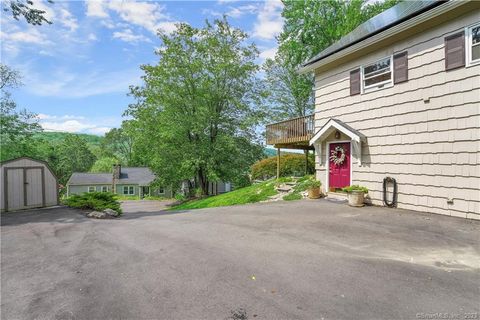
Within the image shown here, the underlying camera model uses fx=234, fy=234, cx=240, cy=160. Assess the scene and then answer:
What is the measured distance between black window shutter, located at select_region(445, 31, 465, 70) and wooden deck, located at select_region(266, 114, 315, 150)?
17.5 feet

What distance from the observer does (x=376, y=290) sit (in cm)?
281

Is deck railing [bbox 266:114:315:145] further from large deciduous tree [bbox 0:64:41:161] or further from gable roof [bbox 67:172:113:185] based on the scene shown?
gable roof [bbox 67:172:113:185]

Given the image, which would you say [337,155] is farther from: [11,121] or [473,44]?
[11,121]

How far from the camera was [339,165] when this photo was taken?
9500 mm

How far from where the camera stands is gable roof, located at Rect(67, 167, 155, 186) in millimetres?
36875

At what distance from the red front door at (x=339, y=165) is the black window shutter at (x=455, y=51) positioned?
3.77m

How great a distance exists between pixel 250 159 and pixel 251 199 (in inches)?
331

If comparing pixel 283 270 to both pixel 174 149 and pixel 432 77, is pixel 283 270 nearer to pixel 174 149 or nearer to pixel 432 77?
pixel 432 77

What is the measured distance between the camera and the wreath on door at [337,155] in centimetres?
934

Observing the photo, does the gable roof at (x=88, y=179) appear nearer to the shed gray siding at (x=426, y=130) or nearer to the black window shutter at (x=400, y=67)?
the shed gray siding at (x=426, y=130)

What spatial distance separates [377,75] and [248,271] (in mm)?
8245

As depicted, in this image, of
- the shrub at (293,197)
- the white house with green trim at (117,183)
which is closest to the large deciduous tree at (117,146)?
the white house with green trim at (117,183)

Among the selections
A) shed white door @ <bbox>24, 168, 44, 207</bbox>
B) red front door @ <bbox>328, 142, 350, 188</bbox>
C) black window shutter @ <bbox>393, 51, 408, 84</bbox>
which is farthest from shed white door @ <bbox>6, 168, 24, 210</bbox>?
black window shutter @ <bbox>393, 51, 408, 84</bbox>

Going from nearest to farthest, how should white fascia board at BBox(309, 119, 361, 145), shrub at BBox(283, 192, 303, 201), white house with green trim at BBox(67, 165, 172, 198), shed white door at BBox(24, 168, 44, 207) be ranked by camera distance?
white fascia board at BBox(309, 119, 361, 145) → shed white door at BBox(24, 168, 44, 207) → shrub at BBox(283, 192, 303, 201) → white house with green trim at BBox(67, 165, 172, 198)
